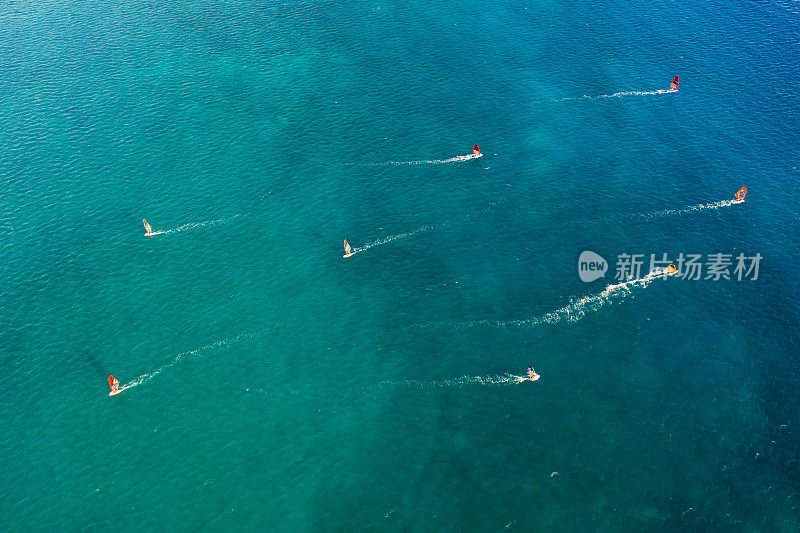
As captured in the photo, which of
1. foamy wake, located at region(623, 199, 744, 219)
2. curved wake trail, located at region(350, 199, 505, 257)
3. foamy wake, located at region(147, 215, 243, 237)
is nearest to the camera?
curved wake trail, located at region(350, 199, 505, 257)

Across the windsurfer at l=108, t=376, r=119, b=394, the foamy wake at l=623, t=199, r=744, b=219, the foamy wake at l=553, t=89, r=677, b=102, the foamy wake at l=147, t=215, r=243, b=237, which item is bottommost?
the windsurfer at l=108, t=376, r=119, b=394

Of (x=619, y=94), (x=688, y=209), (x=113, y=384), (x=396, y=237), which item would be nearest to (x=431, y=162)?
(x=396, y=237)

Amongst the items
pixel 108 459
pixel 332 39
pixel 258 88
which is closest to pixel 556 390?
pixel 108 459

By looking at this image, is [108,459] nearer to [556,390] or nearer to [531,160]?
[556,390]

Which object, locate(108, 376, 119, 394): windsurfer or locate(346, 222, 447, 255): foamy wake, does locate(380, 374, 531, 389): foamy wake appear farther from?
locate(108, 376, 119, 394): windsurfer

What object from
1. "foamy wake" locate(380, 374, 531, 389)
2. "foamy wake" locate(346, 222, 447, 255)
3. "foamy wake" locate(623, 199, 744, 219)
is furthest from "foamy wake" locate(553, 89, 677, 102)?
"foamy wake" locate(380, 374, 531, 389)
